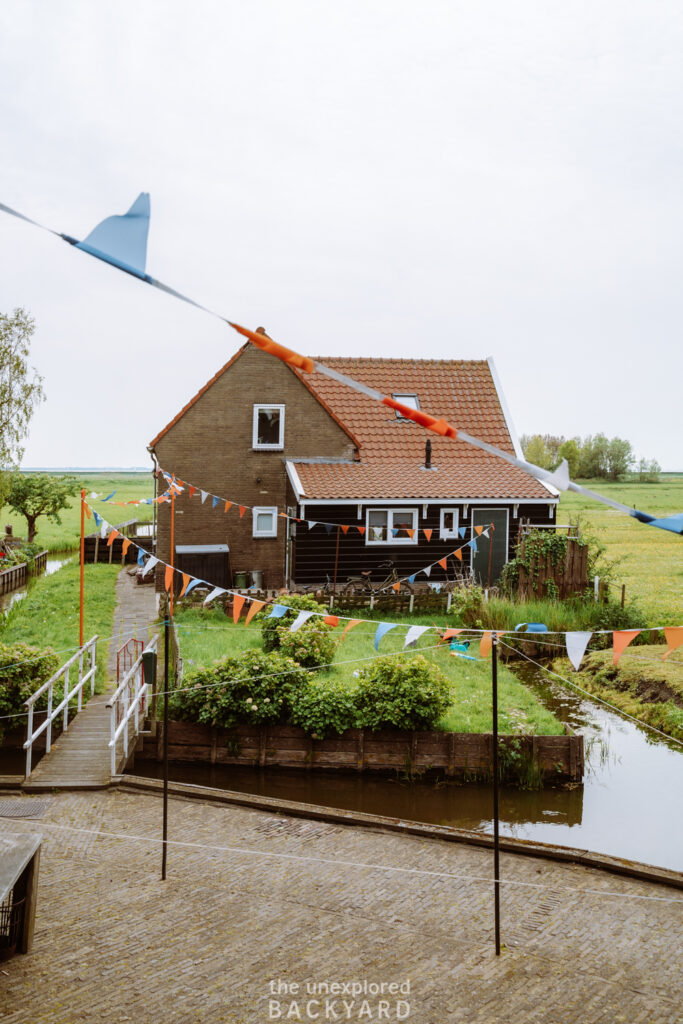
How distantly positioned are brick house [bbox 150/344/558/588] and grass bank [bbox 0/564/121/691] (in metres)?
2.46

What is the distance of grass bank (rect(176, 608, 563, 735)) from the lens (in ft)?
43.2

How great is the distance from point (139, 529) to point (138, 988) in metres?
34.5

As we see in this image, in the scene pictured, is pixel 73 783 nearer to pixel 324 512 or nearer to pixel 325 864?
pixel 325 864

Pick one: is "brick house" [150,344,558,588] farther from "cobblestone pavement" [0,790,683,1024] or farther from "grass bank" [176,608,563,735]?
"cobblestone pavement" [0,790,683,1024]

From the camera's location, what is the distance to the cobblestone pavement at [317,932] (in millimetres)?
6371

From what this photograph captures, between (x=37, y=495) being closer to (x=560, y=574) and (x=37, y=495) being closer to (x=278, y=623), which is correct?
(x=278, y=623)

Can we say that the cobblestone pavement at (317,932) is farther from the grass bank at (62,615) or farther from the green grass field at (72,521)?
the green grass field at (72,521)

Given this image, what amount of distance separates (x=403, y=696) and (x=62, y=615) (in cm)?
1146

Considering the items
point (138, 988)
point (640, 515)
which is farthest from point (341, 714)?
point (640, 515)

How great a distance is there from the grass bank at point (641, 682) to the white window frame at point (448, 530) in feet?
18.8

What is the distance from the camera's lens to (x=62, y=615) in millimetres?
20359

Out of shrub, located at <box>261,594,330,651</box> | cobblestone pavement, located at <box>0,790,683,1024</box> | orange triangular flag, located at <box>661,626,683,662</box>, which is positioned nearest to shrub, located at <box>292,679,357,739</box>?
cobblestone pavement, located at <box>0,790,683,1024</box>

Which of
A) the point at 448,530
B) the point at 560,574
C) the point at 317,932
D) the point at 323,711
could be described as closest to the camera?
the point at 317,932

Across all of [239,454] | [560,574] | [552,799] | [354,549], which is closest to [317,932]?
[552,799]
